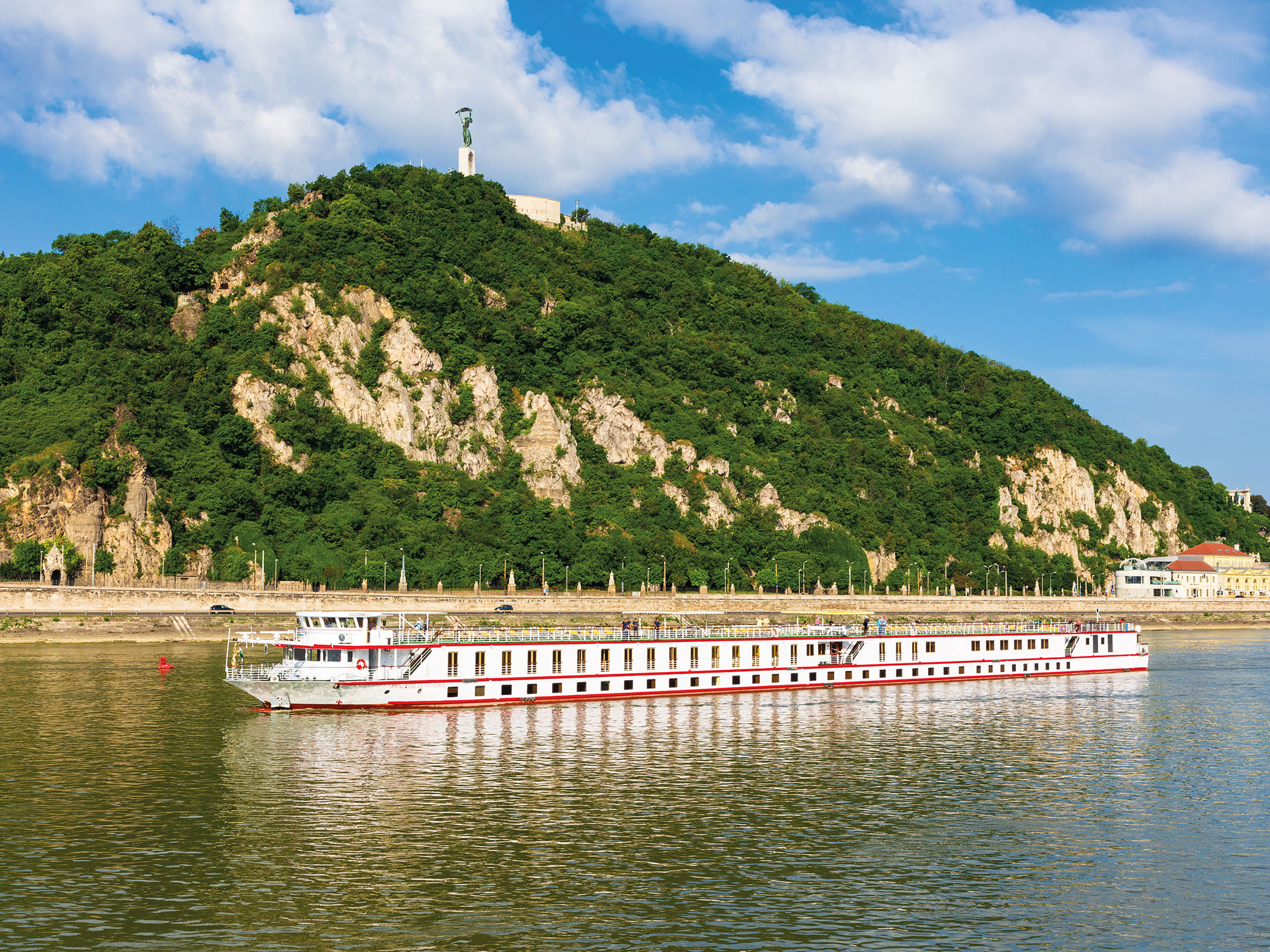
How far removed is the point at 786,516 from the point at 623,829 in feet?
498

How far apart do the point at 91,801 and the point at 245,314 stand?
146 meters

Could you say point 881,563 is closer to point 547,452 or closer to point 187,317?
point 547,452

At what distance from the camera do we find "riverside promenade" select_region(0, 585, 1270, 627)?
4685 inches

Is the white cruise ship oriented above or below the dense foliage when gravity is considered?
below

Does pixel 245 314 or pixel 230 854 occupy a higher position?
pixel 245 314

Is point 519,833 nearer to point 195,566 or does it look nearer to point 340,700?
point 340,700

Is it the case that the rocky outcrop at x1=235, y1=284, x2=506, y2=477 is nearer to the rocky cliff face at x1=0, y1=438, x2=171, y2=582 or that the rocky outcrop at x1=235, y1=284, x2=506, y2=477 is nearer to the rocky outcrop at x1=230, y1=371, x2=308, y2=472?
the rocky outcrop at x1=230, y1=371, x2=308, y2=472

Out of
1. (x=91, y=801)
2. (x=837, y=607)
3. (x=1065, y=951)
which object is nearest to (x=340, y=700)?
(x=91, y=801)

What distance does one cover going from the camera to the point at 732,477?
192750 mm

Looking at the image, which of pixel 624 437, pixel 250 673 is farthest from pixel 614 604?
Answer: pixel 250 673

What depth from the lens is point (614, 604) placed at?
5684 inches

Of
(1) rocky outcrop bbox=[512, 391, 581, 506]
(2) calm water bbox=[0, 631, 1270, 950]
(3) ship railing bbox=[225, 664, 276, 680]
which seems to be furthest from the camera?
(1) rocky outcrop bbox=[512, 391, 581, 506]

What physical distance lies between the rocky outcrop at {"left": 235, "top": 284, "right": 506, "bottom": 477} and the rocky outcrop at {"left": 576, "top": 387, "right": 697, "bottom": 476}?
1635 cm

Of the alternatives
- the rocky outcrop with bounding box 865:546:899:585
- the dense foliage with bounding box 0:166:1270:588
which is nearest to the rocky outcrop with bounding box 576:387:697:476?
the dense foliage with bounding box 0:166:1270:588
